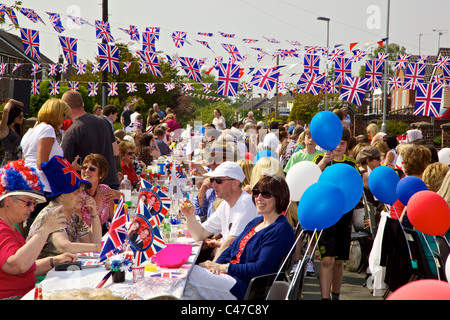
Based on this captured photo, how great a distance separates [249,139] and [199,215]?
283 inches

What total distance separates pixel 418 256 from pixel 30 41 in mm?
10512

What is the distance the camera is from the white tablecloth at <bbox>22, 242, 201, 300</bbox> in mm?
Result: 3152

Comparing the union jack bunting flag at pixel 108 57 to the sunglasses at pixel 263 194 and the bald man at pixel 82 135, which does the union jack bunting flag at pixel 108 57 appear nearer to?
the bald man at pixel 82 135

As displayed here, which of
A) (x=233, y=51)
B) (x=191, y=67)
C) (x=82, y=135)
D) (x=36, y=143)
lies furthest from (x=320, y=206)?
(x=191, y=67)

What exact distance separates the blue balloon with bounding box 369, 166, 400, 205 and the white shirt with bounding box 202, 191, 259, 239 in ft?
3.97

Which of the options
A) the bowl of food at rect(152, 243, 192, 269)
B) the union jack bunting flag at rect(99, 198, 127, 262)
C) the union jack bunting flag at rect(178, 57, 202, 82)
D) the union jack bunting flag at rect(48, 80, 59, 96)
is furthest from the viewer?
the union jack bunting flag at rect(48, 80, 59, 96)

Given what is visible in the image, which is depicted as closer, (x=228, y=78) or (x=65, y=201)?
(x=65, y=201)

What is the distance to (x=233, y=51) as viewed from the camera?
15328mm

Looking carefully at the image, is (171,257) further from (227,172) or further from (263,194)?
(227,172)

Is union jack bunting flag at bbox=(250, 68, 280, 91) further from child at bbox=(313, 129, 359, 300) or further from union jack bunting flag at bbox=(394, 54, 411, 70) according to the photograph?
child at bbox=(313, 129, 359, 300)

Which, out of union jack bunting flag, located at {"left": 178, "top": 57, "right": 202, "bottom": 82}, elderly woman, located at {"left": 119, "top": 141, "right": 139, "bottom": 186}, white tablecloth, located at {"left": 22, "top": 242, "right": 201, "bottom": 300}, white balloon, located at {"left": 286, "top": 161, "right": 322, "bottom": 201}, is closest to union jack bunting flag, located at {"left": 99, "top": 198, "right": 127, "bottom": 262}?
white tablecloth, located at {"left": 22, "top": 242, "right": 201, "bottom": 300}
